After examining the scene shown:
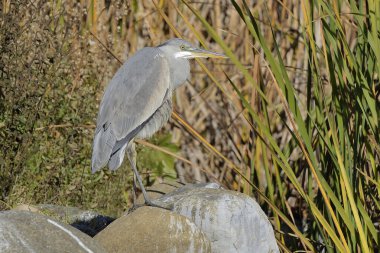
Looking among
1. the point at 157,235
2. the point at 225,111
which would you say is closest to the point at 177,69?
the point at 157,235

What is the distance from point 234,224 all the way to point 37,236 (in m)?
0.98

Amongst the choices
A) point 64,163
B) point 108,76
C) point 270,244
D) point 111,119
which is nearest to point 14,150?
point 64,163

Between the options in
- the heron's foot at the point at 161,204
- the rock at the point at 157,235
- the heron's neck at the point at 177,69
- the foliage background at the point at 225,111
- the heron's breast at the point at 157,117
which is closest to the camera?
the foliage background at the point at 225,111

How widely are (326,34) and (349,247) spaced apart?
2.70 feet

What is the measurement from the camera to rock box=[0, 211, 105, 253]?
306 centimetres

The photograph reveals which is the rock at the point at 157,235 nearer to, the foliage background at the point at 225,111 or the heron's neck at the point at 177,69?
the foliage background at the point at 225,111

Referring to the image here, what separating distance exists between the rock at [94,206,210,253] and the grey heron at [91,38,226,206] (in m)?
0.52

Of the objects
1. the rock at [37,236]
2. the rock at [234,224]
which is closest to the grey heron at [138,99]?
the rock at [234,224]

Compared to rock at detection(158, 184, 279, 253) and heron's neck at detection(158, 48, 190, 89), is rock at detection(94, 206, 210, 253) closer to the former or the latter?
rock at detection(158, 184, 279, 253)

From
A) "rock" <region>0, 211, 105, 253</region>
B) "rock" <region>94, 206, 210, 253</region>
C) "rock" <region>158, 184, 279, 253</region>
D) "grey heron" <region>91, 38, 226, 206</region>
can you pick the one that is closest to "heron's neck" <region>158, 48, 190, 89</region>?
"grey heron" <region>91, 38, 226, 206</region>

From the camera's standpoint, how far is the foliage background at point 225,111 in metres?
3.49

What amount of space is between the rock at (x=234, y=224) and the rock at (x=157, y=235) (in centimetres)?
15

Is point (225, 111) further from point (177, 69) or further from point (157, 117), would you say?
point (157, 117)

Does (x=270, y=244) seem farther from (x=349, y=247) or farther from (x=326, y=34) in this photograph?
(x=326, y=34)
